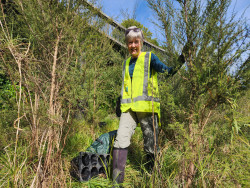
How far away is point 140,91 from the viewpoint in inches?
82.9

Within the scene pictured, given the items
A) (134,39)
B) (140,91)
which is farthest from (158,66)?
(134,39)

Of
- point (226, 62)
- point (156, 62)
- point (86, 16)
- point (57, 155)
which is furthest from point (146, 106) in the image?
point (86, 16)

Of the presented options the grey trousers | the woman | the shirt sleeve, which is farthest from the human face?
the grey trousers

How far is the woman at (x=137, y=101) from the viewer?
2002 mm

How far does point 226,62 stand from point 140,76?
3.13 ft

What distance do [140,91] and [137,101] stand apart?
5.2 inches

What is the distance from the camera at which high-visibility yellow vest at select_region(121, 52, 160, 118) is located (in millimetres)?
2059

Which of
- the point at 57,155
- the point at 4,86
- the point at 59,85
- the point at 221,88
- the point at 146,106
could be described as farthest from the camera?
the point at 4,86

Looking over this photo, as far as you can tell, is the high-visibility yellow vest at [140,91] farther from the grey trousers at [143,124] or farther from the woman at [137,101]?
the grey trousers at [143,124]

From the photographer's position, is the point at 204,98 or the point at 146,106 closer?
the point at 204,98

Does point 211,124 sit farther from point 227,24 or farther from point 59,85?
point 59,85

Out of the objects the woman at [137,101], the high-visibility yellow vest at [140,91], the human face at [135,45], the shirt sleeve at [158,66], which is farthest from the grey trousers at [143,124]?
the human face at [135,45]

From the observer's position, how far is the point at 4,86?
3.96 meters

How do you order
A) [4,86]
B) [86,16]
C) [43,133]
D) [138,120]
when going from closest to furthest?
[43,133] < [138,120] < [86,16] < [4,86]
